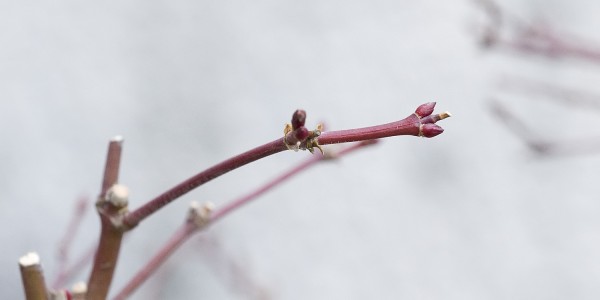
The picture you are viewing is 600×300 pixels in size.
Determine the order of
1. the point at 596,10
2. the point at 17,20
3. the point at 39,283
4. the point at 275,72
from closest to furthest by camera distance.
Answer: the point at 39,283 → the point at 17,20 → the point at 275,72 → the point at 596,10

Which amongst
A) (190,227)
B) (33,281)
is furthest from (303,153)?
(33,281)

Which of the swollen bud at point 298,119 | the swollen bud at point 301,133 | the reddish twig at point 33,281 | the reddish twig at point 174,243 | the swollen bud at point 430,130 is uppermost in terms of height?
the reddish twig at point 174,243

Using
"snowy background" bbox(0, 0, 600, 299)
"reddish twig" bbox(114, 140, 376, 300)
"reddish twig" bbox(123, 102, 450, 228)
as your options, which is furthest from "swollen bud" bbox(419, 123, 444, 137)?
"snowy background" bbox(0, 0, 600, 299)

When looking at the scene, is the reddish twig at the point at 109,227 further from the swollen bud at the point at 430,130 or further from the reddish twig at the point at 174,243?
the swollen bud at the point at 430,130

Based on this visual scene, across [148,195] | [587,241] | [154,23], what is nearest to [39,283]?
[148,195]

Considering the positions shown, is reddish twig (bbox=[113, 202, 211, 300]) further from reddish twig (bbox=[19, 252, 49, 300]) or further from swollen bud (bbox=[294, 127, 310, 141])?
swollen bud (bbox=[294, 127, 310, 141])

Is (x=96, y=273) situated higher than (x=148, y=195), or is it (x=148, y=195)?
(x=148, y=195)

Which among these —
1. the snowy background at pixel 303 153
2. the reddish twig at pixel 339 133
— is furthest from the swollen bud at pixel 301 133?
the snowy background at pixel 303 153

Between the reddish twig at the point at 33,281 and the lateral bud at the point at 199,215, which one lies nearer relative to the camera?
the reddish twig at the point at 33,281

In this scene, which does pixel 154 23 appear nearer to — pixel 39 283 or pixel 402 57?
pixel 402 57
